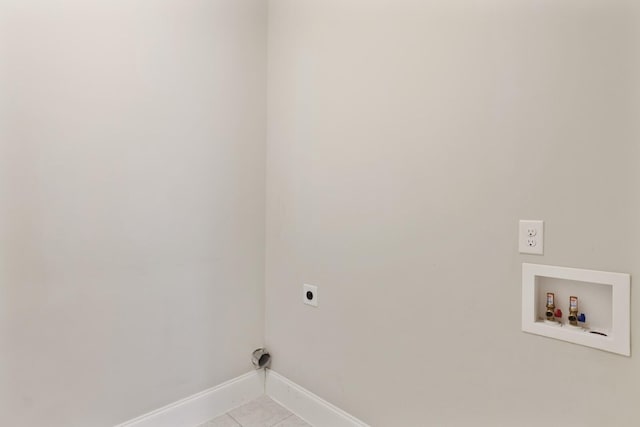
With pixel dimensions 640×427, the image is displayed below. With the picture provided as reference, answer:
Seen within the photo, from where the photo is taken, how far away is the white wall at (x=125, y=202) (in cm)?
122

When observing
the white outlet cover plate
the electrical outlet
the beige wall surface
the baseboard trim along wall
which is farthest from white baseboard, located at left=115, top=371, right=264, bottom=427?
the electrical outlet

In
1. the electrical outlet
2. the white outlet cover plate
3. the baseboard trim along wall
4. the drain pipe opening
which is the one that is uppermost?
the electrical outlet

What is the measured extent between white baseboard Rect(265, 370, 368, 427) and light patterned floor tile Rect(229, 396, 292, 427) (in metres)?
0.04

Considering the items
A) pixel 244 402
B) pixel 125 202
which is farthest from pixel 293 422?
pixel 125 202

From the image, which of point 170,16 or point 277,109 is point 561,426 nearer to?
point 277,109

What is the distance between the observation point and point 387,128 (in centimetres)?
140

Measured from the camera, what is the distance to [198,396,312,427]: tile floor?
5.42 feet

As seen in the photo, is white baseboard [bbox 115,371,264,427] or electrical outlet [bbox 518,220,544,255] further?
white baseboard [bbox 115,371,264,427]

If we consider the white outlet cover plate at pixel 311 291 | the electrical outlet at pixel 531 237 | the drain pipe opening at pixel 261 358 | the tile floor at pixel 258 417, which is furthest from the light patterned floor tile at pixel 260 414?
the electrical outlet at pixel 531 237

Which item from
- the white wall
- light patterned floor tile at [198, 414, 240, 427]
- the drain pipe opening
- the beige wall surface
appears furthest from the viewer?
the drain pipe opening

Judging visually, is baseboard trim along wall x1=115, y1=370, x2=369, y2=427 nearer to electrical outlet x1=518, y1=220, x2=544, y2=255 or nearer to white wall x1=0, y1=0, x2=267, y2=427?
white wall x1=0, y1=0, x2=267, y2=427

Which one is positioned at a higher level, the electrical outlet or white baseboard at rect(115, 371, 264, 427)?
the electrical outlet

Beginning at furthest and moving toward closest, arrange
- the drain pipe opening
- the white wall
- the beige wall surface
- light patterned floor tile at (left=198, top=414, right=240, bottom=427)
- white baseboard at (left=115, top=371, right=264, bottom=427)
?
the drain pipe opening → light patterned floor tile at (left=198, top=414, right=240, bottom=427) → white baseboard at (left=115, top=371, right=264, bottom=427) → the white wall → the beige wall surface

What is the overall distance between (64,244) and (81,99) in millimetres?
587
